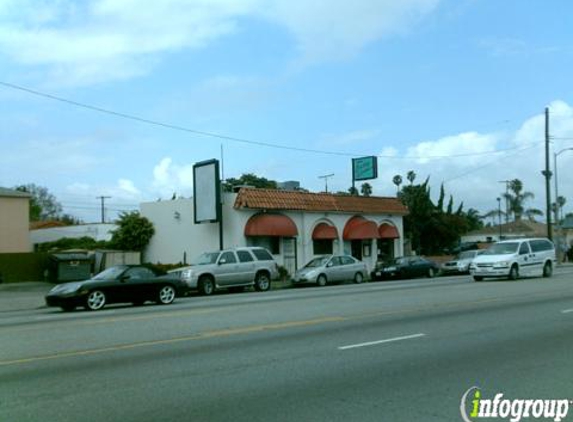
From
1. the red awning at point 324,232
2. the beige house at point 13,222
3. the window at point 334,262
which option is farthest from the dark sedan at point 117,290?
the beige house at point 13,222

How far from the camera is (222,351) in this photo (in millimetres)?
10453

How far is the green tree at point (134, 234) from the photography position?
39562 mm

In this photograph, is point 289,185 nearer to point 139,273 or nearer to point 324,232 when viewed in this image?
point 324,232

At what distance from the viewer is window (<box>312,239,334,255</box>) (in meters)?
39.2

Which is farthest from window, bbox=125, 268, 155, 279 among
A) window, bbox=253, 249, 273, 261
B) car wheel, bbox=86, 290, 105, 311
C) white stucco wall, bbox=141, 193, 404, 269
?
white stucco wall, bbox=141, 193, 404, 269

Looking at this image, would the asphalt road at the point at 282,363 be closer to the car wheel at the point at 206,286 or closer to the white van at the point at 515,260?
the car wheel at the point at 206,286

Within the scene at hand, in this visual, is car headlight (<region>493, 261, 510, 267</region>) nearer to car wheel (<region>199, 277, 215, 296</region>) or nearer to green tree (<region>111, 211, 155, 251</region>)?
car wheel (<region>199, 277, 215, 296</region>)

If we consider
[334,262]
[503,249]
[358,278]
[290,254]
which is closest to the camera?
[503,249]

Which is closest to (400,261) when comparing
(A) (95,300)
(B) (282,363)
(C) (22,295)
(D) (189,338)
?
(C) (22,295)

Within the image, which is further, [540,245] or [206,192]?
[206,192]

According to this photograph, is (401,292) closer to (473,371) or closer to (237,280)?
(237,280)

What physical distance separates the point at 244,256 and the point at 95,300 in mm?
9439

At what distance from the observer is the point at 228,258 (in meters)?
27.4

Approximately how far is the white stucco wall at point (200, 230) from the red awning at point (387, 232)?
274 centimetres
